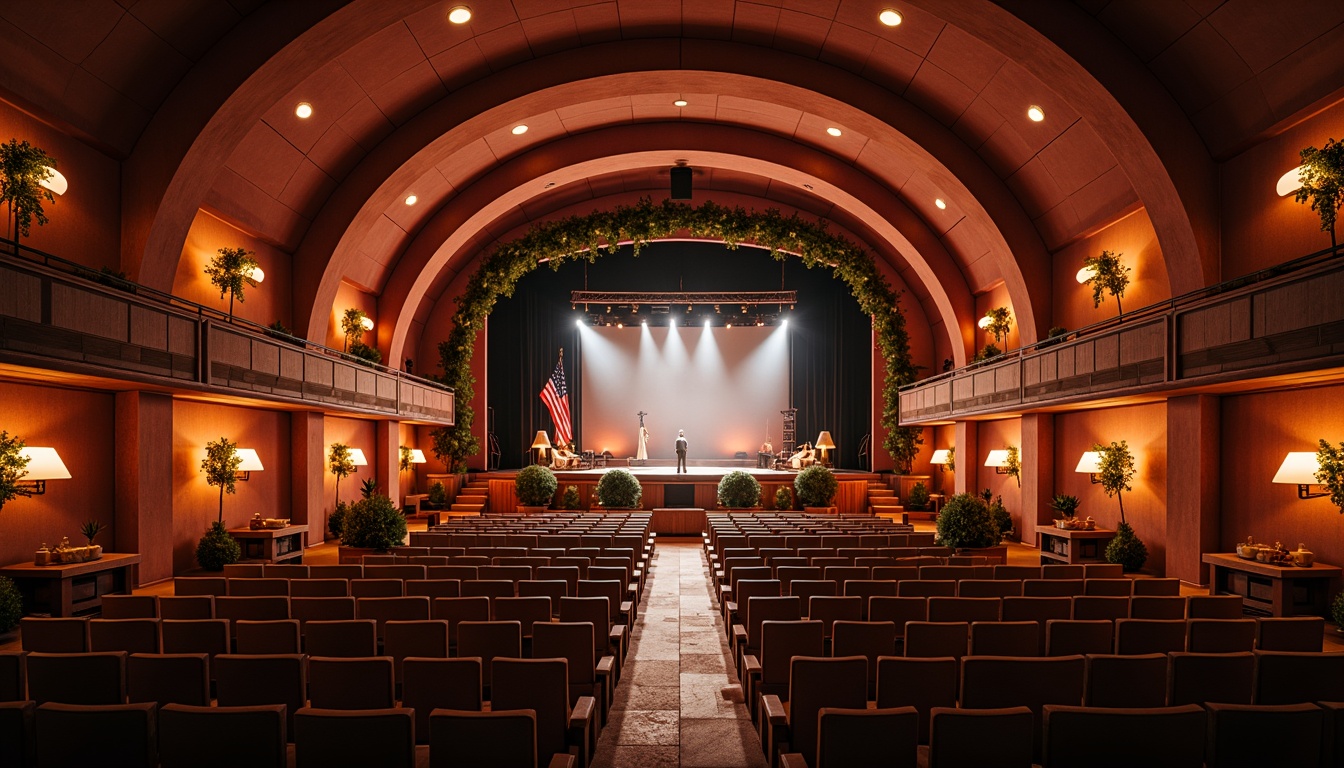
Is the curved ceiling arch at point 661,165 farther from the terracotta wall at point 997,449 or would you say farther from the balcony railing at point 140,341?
the balcony railing at point 140,341

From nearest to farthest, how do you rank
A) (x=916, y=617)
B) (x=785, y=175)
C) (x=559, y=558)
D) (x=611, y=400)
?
(x=916, y=617) < (x=559, y=558) < (x=785, y=175) < (x=611, y=400)

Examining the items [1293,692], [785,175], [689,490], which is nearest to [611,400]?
[689,490]

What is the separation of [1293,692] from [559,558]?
19.8 feet

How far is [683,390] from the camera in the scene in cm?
3073

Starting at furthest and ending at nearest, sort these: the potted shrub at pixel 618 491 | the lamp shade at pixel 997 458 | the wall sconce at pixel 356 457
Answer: the potted shrub at pixel 618 491 < the wall sconce at pixel 356 457 < the lamp shade at pixel 997 458

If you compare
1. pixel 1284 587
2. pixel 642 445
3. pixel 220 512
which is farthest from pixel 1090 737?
pixel 642 445

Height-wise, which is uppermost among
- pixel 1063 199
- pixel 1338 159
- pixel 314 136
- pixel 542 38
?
pixel 542 38

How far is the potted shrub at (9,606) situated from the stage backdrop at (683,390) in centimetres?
2284

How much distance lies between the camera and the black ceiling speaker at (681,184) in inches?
792

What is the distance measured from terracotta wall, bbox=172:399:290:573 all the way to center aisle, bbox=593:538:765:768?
26.7 feet

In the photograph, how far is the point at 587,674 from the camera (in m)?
5.00

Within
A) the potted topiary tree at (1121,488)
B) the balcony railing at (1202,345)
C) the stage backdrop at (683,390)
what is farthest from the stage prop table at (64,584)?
the stage backdrop at (683,390)

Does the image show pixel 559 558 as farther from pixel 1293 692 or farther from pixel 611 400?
pixel 611 400

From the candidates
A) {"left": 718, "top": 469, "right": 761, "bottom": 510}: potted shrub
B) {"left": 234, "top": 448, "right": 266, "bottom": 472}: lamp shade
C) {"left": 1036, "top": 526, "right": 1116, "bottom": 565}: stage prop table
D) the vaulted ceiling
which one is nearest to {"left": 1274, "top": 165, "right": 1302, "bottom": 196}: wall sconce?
the vaulted ceiling
